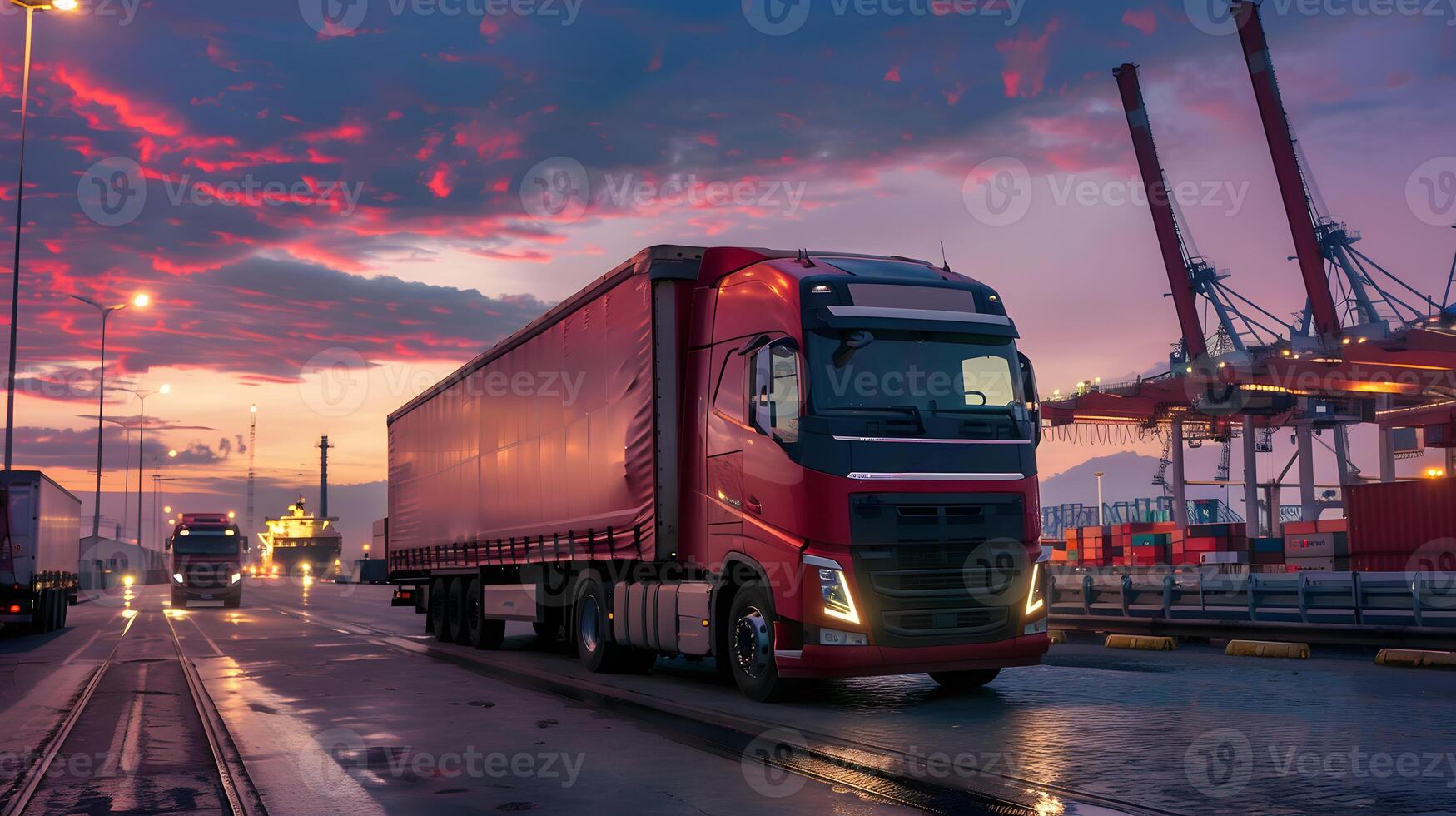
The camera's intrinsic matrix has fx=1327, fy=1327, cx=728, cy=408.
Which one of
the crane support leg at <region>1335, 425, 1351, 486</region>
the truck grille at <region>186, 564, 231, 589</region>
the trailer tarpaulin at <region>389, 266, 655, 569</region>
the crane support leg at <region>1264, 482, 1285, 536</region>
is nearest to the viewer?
the trailer tarpaulin at <region>389, 266, 655, 569</region>

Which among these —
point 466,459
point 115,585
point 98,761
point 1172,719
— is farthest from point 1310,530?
point 115,585

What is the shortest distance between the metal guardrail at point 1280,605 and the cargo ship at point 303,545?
102773 millimetres

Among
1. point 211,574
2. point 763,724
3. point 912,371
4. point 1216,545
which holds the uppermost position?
point 912,371

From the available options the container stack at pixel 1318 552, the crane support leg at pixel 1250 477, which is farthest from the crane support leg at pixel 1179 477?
the container stack at pixel 1318 552

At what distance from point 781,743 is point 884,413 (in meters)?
3.30

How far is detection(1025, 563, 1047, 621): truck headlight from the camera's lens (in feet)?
41.1

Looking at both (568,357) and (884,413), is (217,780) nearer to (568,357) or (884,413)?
(884,413)

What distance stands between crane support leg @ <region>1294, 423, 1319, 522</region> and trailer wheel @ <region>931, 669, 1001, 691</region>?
6789 cm

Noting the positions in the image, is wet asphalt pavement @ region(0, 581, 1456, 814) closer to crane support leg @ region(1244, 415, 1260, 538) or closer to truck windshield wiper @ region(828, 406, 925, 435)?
truck windshield wiper @ region(828, 406, 925, 435)

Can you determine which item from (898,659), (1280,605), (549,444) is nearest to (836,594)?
(898,659)

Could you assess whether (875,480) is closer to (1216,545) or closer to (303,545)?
(1216,545)

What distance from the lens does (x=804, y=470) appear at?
11719 mm

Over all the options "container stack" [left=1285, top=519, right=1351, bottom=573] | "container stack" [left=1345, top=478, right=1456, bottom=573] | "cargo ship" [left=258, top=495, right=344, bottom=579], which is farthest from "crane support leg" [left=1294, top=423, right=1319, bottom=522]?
"cargo ship" [left=258, top=495, right=344, bottom=579]

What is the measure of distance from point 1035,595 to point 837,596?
218 centimetres
